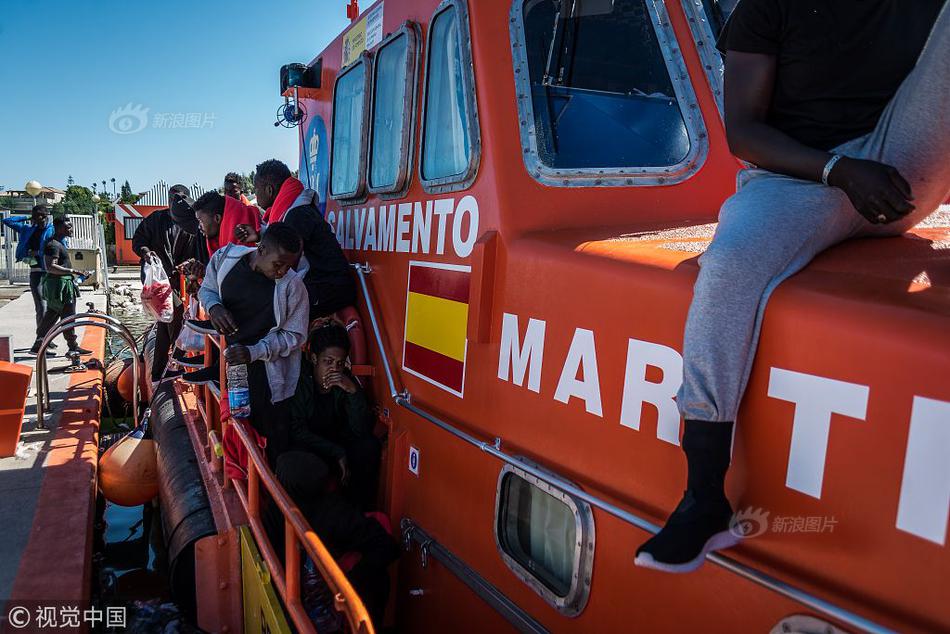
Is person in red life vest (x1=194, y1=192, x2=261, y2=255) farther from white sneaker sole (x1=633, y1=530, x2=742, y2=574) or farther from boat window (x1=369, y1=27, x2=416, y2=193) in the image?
white sneaker sole (x1=633, y1=530, x2=742, y2=574)

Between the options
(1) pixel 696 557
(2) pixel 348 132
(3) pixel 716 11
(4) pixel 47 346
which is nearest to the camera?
(1) pixel 696 557

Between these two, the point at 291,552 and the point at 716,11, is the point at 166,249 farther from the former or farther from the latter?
the point at 716,11

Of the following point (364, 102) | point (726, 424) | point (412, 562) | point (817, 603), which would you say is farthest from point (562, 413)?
point (364, 102)

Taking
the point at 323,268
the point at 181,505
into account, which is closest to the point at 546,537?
the point at 323,268

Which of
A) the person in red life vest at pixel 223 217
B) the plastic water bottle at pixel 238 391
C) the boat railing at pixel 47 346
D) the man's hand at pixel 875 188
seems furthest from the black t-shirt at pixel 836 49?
the boat railing at pixel 47 346

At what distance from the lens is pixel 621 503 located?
176 cm

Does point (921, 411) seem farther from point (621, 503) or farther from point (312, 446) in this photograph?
point (312, 446)

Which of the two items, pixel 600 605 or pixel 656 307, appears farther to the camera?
pixel 600 605

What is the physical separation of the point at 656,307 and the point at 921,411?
0.60 m

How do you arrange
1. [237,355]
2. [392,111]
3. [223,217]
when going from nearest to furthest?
1. [237,355]
2. [392,111]
3. [223,217]

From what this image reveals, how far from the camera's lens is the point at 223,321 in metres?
3.35

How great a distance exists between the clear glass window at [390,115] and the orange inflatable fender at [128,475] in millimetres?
2628

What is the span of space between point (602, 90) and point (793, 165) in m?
1.26

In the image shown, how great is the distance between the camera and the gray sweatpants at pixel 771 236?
138 cm
